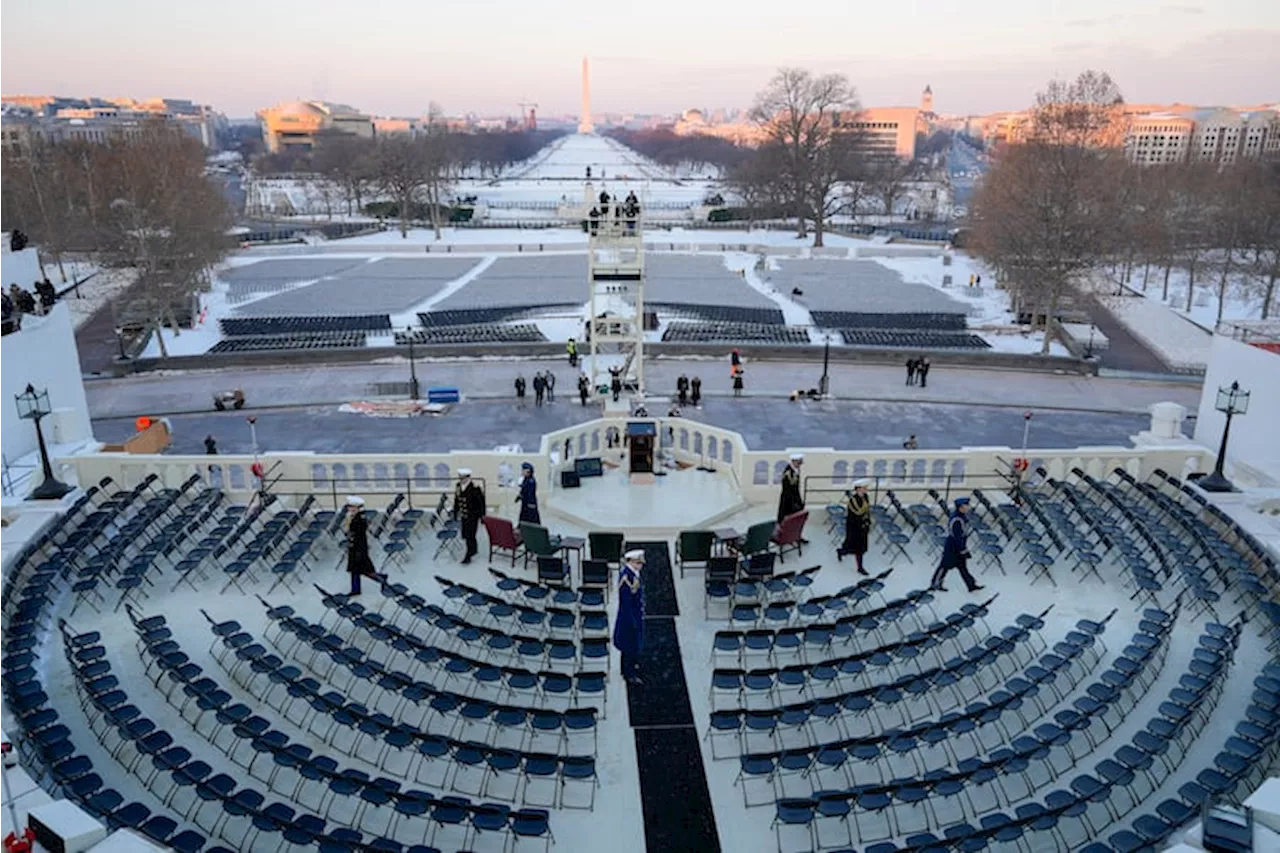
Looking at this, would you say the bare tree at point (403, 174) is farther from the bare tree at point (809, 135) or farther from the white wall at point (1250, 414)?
the white wall at point (1250, 414)

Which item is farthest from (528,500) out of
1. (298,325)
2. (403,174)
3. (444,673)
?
(403,174)

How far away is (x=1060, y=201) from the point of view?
127 feet

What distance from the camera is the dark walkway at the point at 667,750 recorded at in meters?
9.88

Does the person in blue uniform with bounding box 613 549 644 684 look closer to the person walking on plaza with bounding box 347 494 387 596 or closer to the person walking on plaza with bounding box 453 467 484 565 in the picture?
the person walking on plaza with bounding box 347 494 387 596

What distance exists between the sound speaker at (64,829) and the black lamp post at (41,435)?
10.2 meters

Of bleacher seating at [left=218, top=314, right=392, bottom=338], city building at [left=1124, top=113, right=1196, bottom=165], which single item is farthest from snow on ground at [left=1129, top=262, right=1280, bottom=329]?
city building at [left=1124, top=113, right=1196, bottom=165]

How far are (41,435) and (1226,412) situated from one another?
69.8 ft

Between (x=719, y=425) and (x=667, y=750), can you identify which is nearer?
(x=667, y=750)

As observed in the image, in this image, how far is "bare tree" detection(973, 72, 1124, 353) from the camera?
38.3m

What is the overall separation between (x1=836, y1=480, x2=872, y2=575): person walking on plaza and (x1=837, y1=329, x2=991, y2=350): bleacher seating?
23.3 metres

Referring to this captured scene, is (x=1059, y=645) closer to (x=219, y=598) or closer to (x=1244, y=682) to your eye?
(x=1244, y=682)

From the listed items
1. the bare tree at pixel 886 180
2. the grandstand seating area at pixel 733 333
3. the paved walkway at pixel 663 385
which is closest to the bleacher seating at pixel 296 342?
the paved walkway at pixel 663 385

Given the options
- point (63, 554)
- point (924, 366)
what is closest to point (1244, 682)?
point (63, 554)

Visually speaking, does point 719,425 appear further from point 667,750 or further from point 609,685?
point 667,750
